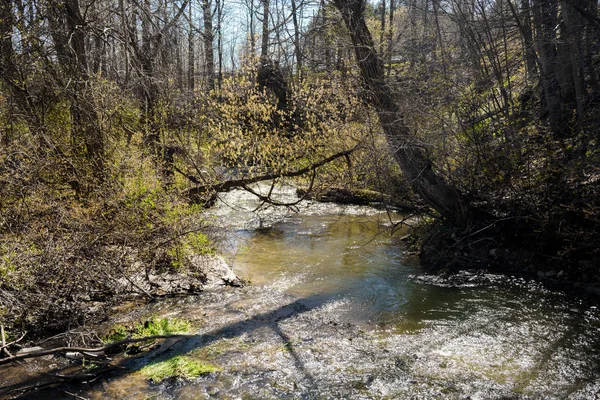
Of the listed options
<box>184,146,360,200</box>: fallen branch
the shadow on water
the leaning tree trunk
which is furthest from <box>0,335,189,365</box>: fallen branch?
the leaning tree trunk

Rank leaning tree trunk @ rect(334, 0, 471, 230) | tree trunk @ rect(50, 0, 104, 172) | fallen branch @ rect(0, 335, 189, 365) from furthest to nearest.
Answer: leaning tree trunk @ rect(334, 0, 471, 230) → tree trunk @ rect(50, 0, 104, 172) → fallen branch @ rect(0, 335, 189, 365)

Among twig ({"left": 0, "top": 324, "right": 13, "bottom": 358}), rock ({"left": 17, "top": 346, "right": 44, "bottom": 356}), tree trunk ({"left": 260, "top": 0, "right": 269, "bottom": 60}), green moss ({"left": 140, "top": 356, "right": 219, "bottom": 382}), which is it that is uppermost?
tree trunk ({"left": 260, "top": 0, "right": 269, "bottom": 60})

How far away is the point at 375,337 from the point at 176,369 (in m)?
2.73

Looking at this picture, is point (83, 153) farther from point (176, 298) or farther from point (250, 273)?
point (250, 273)

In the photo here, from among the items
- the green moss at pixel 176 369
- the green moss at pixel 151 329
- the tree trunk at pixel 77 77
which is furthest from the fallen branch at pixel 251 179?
the green moss at pixel 176 369

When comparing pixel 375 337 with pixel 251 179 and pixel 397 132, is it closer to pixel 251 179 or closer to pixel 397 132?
pixel 251 179

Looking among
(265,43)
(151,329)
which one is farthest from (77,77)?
(265,43)

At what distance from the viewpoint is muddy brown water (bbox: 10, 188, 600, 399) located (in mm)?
4996

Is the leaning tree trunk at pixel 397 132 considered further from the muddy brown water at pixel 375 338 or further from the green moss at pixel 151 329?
the green moss at pixel 151 329

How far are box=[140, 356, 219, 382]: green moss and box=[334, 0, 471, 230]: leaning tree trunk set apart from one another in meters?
6.77

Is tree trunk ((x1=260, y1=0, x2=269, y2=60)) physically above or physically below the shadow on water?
above

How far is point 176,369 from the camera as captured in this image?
5.29 metres

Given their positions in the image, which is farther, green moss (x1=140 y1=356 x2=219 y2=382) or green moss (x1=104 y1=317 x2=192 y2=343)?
green moss (x1=104 y1=317 x2=192 y2=343)

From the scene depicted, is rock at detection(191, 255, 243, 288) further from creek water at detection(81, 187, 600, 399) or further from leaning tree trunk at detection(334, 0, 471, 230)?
leaning tree trunk at detection(334, 0, 471, 230)
